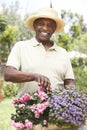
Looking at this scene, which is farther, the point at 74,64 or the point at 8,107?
the point at 74,64

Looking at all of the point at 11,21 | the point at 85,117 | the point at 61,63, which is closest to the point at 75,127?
the point at 85,117

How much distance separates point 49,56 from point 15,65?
1.26ft

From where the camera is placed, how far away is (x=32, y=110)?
9.91 ft

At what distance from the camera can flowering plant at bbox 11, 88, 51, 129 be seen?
2990mm

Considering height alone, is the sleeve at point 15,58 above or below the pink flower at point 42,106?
above

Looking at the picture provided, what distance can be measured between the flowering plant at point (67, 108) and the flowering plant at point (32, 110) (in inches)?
2.4

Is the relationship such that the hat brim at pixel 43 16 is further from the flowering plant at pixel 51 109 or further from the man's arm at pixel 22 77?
the flowering plant at pixel 51 109

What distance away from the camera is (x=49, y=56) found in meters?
3.73

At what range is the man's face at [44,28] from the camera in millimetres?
3709

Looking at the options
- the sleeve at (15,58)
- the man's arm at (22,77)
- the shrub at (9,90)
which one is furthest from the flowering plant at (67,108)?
the shrub at (9,90)

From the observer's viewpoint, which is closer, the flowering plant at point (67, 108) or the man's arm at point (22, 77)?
the flowering plant at point (67, 108)

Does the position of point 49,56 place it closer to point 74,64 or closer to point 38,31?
point 38,31

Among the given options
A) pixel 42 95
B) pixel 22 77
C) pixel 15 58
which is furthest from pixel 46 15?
pixel 42 95

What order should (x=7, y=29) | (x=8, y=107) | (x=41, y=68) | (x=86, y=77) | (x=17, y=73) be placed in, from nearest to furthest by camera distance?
(x=17, y=73) → (x=41, y=68) → (x=8, y=107) → (x=86, y=77) → (x=7, y=29)
